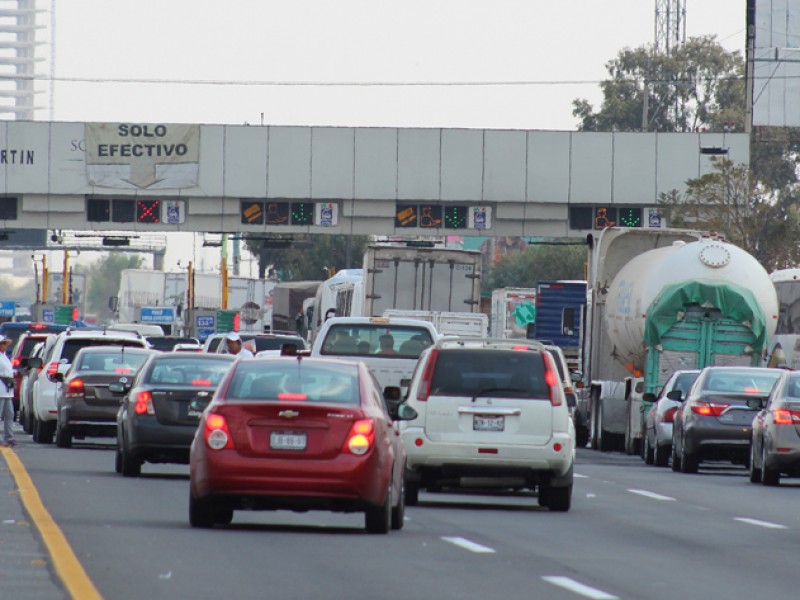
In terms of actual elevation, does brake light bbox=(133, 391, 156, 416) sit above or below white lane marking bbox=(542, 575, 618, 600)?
above

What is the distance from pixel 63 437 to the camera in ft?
103

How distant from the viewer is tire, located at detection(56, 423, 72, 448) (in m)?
31.1

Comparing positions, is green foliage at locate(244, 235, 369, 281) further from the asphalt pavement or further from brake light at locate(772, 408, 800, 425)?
the asphalt pavement

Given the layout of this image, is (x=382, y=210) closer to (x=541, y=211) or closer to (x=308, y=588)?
(x=541, y=211)

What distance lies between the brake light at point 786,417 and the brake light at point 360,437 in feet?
36.2

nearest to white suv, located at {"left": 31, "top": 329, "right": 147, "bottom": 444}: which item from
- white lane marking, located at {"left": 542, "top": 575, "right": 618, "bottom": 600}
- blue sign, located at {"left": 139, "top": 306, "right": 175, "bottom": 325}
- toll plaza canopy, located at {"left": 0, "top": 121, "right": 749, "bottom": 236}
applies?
white lane marking, located at {"left": 542, "top": 575, "right": 618, "bottom": 600}

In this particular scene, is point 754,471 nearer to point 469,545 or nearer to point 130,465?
point 130,465

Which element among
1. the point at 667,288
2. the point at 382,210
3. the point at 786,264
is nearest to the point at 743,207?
the point at 786,264

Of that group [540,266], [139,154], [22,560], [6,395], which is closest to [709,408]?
[6,395]

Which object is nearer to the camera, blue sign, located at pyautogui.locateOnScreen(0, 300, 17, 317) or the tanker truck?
the tanker truck

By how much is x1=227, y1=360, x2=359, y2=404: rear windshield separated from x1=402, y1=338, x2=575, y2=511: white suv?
3717 millimetres

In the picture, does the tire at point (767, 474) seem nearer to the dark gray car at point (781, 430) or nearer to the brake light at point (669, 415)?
the dark gray car at point (781, 430)

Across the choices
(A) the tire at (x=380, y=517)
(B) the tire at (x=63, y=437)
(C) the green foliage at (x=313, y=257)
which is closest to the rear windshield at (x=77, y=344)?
(B) the tire at (x=63, y=437)

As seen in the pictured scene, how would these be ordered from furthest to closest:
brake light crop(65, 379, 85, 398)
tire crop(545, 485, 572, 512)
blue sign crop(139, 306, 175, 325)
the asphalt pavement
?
blue sign crop(139, 306, 175, 325) → brake light crop(65, 379, 85, 398) → tire crop(545, 485, 572, 512) → the asphalt pavement
